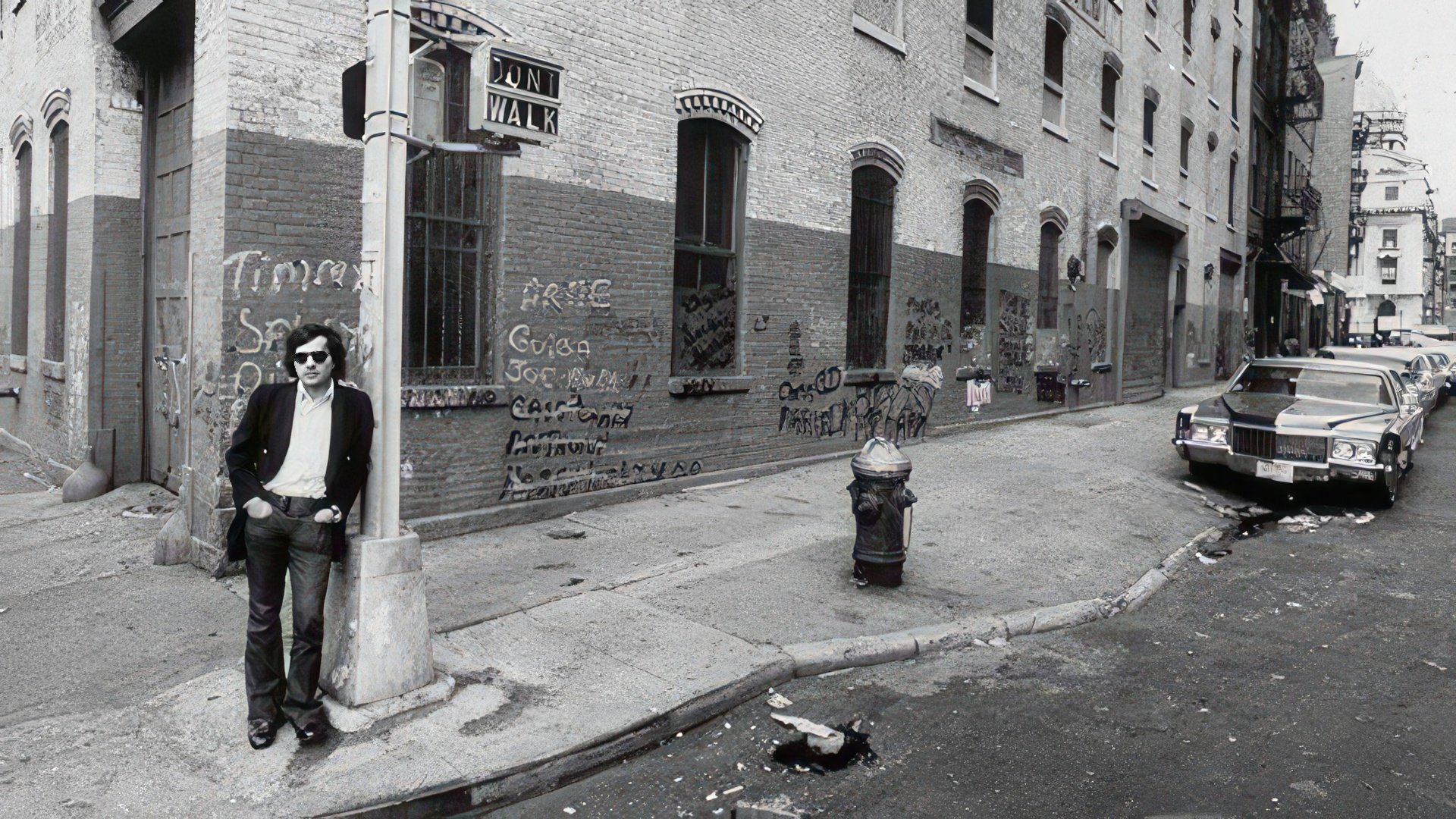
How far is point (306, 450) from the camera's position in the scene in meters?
4.64

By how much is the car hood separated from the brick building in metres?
4.33

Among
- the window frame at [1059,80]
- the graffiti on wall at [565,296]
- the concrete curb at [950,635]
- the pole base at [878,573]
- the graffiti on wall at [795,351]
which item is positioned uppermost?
the window frame at [1059,80]

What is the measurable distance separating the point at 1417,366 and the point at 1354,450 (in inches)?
543

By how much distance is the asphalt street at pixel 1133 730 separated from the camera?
419cm

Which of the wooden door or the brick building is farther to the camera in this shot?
the wooden door

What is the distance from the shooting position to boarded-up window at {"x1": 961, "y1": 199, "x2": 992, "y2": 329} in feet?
52.4

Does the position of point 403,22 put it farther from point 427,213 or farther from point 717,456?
point 717,456

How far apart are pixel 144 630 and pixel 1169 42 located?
24.4 m

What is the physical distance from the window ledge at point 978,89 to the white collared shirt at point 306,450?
1273 centimetres

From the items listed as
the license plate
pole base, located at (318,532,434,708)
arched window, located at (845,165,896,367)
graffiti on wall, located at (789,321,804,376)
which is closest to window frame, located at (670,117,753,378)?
graffiti on wall, located at (789,321,804,376)

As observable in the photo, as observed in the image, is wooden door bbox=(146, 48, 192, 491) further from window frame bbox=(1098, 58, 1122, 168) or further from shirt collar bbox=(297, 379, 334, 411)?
window frame bbox=(1098, 58, 1122, 168)

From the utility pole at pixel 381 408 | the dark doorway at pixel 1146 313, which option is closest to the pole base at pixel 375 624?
the utility pole at pixel 381 408

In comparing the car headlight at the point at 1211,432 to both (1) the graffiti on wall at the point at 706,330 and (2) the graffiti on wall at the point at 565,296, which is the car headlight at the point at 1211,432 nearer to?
(1) the graffiti on wall at the point at 706,330

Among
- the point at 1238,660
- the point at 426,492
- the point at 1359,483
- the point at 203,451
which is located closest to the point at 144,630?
the point at 203,451
